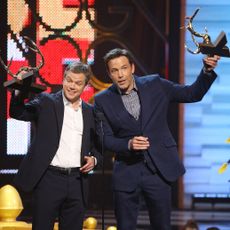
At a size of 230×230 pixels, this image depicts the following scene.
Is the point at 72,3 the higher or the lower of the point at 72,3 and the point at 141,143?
the higher

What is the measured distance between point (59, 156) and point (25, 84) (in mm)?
476

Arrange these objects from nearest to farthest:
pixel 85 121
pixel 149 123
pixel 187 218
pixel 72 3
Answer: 1. pixel 149 123
2. pixel 85 121
3. pixel 187 218
4. pixel 72 3

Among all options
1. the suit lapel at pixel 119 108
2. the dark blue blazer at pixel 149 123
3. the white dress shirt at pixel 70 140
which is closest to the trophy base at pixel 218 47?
the dark blue blazer at pixel 149 123

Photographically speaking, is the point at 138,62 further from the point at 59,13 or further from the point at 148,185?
the point at 148,185

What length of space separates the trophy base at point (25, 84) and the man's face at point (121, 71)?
0.43 m

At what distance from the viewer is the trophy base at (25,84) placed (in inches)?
184

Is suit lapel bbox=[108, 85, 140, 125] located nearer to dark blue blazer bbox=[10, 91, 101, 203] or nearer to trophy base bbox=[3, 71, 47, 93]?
dark blue blazer bbox=[10, 91, 101, 203]

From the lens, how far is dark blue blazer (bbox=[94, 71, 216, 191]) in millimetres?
4777

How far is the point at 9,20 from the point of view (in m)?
8.45

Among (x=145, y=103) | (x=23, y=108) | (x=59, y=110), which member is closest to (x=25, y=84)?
(x=23, y=108)

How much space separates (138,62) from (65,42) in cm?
80

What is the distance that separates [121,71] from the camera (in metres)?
4.78

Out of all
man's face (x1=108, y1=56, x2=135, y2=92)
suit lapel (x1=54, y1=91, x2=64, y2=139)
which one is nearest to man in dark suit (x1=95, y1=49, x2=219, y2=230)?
man's face (x1=108, y1=56, x2=135, y2=92)

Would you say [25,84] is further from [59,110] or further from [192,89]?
[192,89]
